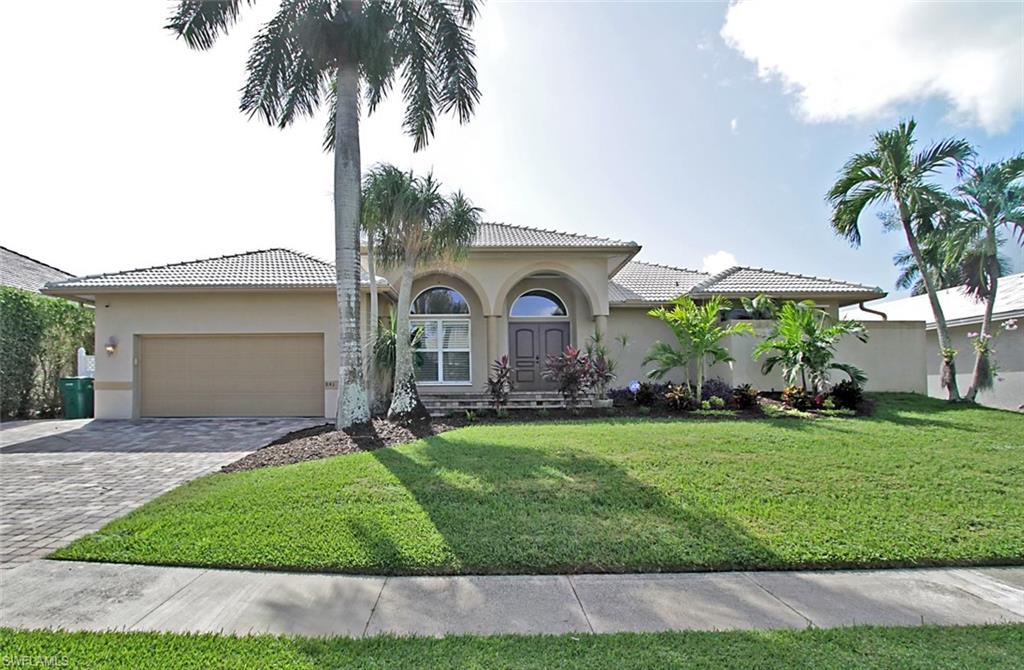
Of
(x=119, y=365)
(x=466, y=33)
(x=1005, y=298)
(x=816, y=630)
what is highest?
(x=466, y=33)

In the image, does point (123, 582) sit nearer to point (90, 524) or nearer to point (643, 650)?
point (90, 524)

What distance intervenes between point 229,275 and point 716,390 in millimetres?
14133

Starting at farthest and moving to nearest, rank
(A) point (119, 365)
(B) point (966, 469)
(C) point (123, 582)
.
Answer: (A) point (119, 365) → (B) point (966, 469) → (C) point (123, 582)

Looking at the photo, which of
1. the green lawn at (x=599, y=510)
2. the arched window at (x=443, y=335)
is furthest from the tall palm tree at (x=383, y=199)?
the green lawn at (x=599, y=510)

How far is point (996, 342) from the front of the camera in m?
16.0

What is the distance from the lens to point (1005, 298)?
17.5 meters

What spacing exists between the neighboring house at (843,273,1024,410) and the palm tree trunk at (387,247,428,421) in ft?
52.6

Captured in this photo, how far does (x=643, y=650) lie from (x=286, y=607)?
2.64m

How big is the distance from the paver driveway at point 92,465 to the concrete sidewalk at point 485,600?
127 centimetres

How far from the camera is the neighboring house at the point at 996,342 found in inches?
605

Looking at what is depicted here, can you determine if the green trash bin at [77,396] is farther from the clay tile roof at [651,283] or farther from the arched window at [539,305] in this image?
the clay tile roof at [651,283]

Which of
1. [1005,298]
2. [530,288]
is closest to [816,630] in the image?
[530,288]

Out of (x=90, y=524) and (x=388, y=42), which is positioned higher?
(x=388, y=42)

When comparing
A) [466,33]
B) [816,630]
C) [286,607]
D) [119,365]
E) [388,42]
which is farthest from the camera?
[119,365]
